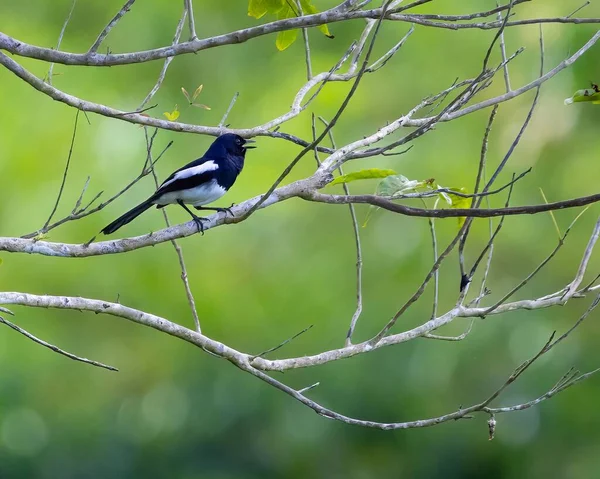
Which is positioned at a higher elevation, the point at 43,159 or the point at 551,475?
the point at 43,159

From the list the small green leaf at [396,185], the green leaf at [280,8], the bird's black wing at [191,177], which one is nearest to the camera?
the green leaf at [280,8]

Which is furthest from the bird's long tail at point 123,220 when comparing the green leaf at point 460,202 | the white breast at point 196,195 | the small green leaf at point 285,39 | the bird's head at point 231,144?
the green leaf at point 460,202

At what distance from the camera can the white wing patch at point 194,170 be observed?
579 cm

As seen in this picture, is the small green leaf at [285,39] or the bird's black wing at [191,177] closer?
the small green leaf at [285,39]

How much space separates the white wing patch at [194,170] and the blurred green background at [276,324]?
12.6ft

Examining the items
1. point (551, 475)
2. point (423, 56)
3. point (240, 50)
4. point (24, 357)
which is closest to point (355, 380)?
point (551, 475)

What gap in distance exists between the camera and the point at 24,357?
1051cm

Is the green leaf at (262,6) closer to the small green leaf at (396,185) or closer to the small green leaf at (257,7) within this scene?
the small green leaf at (257,7)

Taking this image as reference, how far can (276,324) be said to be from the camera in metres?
10.7

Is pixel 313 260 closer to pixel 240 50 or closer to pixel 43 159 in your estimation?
pixel 43 159

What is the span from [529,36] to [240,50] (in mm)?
4216

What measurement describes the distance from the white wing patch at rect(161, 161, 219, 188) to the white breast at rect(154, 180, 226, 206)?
3.4 inches

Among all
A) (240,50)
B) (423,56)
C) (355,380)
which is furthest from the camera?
(240,50)

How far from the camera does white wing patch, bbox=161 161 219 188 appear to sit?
579 centimetres
